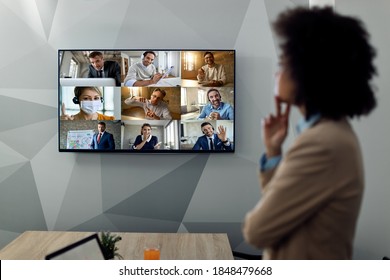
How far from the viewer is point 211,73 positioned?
300 cm

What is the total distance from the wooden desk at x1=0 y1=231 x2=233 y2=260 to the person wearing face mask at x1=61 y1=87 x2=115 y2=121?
825mm

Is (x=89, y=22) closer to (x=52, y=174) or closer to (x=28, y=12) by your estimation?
(x=28, y=12)

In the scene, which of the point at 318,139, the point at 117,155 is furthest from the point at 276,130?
the point at 117,155

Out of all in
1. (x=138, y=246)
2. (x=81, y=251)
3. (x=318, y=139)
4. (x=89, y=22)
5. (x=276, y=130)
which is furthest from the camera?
(x=89, y=22)

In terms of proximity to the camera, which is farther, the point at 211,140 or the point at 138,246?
the point at 211,140

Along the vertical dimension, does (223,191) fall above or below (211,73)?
below

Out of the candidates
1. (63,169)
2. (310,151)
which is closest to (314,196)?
(310,151)

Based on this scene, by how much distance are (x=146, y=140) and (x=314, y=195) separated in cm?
235

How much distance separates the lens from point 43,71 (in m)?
3.14

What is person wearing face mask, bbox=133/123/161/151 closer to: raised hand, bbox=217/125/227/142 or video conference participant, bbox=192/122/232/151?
video conference participant, bbox=192/122/232/151

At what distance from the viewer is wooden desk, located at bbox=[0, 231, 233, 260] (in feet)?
7.23

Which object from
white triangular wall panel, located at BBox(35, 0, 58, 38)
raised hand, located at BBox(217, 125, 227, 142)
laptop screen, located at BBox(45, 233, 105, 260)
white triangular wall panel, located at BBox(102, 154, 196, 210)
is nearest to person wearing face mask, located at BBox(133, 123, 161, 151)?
white triangular wall panel, located at BBox(102, 154, 196, 210)

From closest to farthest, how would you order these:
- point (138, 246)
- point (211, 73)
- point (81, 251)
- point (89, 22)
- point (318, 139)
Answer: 1. point (318, 139)
2. point (81, 251)
3. point (138, 246)
4. point (211, 73)
5. point (89, 22)
